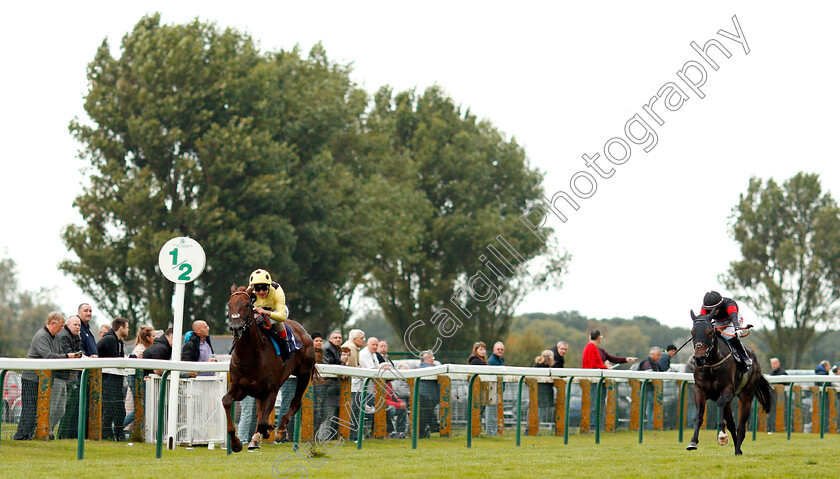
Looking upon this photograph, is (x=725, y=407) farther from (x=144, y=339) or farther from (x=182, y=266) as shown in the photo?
(x=144, y=339)

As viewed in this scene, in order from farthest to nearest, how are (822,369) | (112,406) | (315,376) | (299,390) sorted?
(822,369)
(315,376)
(112,406)
(299,390)

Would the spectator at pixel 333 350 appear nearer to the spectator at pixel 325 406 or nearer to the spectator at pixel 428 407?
the spectator at pixel 325 406

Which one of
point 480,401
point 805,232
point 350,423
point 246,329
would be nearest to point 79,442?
point 246,329

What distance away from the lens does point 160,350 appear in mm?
12523

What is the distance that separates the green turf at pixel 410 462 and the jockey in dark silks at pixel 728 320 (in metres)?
1.35

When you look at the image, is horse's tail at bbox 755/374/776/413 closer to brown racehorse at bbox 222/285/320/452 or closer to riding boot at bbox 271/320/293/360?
riding boot at bbox 271/320/293/360

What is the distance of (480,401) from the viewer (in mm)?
13930

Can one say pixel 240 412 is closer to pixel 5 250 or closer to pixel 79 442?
pixel 79 442

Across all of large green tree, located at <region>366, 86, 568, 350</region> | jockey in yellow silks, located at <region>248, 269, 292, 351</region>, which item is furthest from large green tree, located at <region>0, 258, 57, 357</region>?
jockey in yellow silks, located at <region>248, 269, 292, 351</region>

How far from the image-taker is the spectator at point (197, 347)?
40.7 feet

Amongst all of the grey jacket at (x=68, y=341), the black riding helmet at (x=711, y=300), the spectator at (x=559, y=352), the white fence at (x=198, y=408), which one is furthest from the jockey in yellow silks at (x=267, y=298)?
the spectator at (x=559, y=352)

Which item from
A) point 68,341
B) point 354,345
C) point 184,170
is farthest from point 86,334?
point 184,170

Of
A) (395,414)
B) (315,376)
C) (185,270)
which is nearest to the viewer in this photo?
(315,376)

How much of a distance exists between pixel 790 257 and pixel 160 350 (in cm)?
4752
